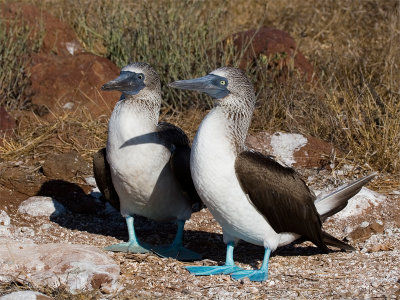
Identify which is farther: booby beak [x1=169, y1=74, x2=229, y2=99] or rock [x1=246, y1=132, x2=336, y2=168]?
rock [x1=246, y1=132, x2=336, y2=168]

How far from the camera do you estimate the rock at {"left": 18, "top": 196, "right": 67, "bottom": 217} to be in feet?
18.2

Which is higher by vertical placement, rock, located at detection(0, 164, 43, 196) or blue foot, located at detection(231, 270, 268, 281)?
blue foot, located at detection(231, 270, 268, 281)

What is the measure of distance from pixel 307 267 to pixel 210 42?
377cm

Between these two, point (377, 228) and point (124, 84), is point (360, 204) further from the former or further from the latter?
point (124, 84)

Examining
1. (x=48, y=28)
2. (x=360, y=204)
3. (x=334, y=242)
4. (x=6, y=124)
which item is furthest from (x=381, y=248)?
(x=48, y=28)

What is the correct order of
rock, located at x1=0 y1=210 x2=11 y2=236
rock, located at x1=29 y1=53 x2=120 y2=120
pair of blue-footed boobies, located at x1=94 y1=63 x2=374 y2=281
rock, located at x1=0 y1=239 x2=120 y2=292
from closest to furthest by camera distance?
1. rock, located at x1=0 y1=239 x2=120 y2=292
2. pair of blue-footed boobies, located at x1=94 y1=63 x2=374 y2=281
3. rock, located at x1=0 y1=210 x2=11 y2=236
4. rock, located at x1=29 y1=53 x2=120 y2=120

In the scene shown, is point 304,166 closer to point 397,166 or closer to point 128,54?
point 397,166

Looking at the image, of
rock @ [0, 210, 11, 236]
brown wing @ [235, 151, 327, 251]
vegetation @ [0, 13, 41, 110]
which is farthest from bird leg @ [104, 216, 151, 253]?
vegetation @ [0, 13, 41, 110]

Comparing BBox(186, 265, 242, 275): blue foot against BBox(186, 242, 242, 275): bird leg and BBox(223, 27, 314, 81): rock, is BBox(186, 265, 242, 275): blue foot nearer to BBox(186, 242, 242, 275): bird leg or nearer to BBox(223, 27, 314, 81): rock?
BBox(186, 242, 242, 275): bird leg

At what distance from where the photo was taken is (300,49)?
8.85 meters

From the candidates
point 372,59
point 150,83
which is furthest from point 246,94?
point 372,59

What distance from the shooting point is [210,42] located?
7863 mm

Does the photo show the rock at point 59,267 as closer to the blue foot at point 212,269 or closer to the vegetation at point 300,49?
the blue foot at point 212,269

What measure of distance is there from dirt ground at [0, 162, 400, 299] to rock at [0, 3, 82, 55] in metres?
2.62
